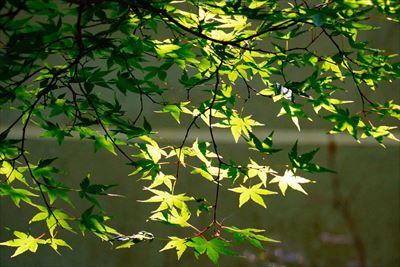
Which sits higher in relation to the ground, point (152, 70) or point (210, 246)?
point (152, 70)

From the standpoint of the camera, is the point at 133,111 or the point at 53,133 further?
the point at 133,111

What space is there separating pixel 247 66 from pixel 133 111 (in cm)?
172

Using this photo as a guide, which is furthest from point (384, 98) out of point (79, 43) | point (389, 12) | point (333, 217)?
point (79, 43)

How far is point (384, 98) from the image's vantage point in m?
3.06

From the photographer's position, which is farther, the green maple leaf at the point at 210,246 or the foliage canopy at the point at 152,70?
the green maple leaf at the point at 210,246

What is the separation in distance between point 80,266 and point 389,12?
2.39 metres

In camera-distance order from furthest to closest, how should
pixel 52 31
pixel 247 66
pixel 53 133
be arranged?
1. pixel 247 66
2. pixel 53 133
3. pixel 52 31

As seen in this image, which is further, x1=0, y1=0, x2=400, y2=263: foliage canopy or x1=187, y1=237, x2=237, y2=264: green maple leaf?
x1=187, y1=237, x2=237, y2=264: green maple leaf

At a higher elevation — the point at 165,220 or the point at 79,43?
the point at 79,43

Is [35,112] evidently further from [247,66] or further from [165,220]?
[247,66]

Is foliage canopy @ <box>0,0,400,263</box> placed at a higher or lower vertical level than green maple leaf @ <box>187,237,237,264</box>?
higher

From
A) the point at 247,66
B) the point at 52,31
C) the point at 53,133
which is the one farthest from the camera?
the point at 247,66

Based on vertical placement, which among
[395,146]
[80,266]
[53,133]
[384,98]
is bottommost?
[80,266]

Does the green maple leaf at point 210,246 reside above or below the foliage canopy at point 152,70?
below
